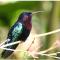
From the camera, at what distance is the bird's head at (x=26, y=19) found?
58.9 inches

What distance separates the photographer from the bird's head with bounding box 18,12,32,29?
1.50m

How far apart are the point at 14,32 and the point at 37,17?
176 millimetres

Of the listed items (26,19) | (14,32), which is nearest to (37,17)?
(26,19)

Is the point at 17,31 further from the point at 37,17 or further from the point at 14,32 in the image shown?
the point at 37,17

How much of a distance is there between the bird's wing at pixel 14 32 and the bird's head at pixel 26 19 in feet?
0.09

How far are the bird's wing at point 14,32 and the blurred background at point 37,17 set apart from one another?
26 mm

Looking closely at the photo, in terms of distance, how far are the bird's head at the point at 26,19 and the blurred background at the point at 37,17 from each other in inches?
0.8

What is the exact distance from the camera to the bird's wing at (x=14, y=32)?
148 centimetres

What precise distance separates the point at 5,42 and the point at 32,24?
20cm

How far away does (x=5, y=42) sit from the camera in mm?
1477

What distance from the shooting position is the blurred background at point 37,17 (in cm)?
150

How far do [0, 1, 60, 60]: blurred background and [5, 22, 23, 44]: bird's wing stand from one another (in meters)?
0.03

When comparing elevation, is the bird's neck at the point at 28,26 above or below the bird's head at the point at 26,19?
below

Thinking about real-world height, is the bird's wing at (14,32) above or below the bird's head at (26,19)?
below
